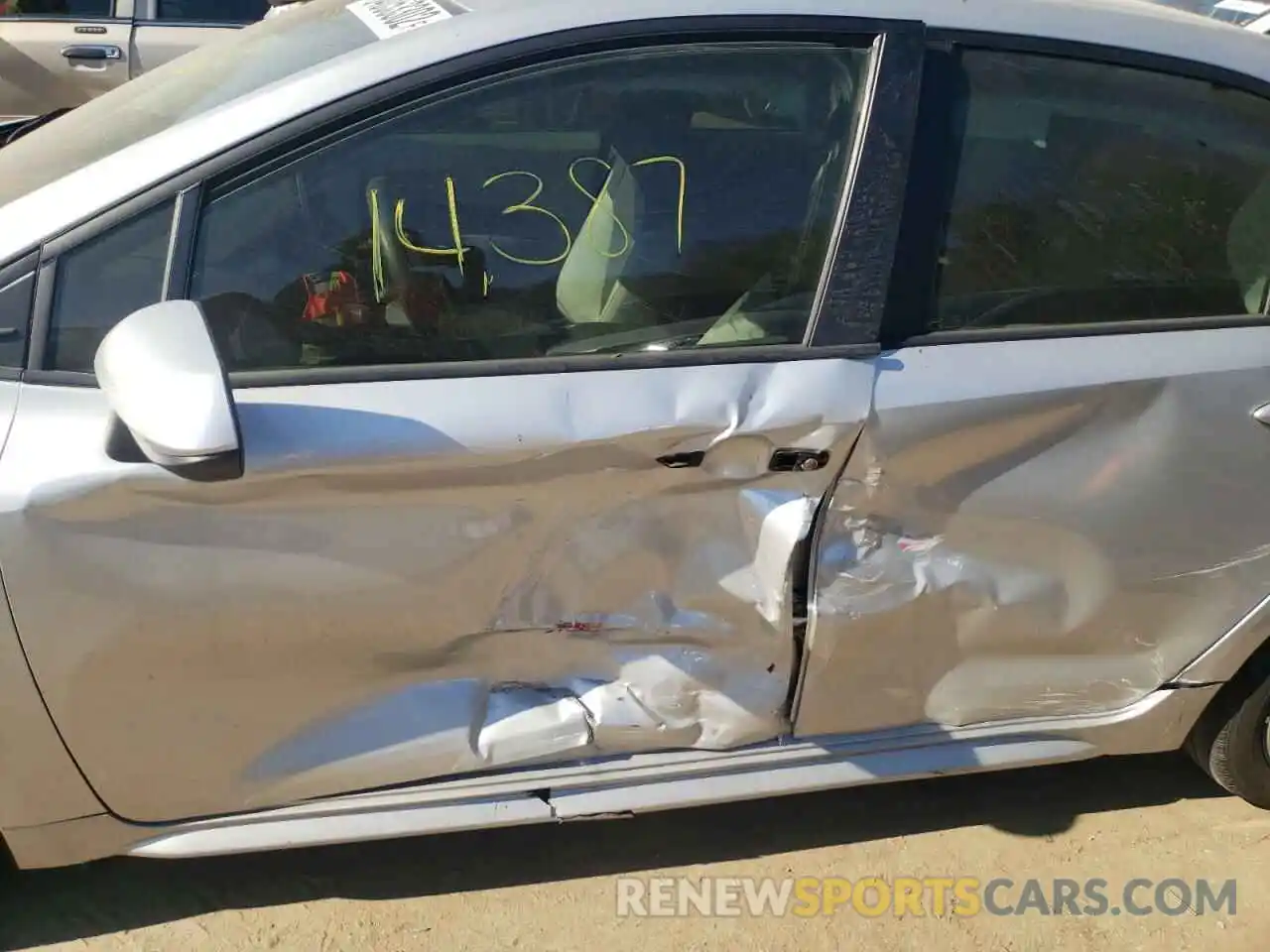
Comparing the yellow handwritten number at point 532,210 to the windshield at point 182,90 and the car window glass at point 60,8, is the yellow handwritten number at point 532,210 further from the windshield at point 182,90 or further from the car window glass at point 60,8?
the car window glass at point 60,8

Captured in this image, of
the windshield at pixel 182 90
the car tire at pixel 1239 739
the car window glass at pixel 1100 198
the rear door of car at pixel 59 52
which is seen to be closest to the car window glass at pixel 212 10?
the rear door of car at pixel 59 52

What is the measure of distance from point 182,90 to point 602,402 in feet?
3.24

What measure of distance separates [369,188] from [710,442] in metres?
0.66

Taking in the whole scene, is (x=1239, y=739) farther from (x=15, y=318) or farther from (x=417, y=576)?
(x=15, y=318)

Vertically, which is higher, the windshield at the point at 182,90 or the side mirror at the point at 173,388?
the windshield at the point at 182,90

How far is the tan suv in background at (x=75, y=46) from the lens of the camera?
5172mm

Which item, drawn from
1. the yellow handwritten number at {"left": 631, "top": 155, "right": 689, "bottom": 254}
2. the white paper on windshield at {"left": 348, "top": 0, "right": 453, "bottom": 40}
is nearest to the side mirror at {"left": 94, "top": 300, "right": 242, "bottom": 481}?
the white paper on windshield at {"left": 348, "top": 0, "right": 453, "bottom": 40}

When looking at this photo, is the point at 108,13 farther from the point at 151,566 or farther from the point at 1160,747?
the point at 1160,747

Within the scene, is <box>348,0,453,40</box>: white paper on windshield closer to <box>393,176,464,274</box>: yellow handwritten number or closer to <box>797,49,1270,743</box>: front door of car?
<box>393,176,464,274</box>: yellow handwritten number

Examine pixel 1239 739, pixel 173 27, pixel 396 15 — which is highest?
pixel 173 27

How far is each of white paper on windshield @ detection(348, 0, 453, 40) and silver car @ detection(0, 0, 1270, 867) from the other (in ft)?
0.04

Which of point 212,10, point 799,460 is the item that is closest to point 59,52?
point 212,10

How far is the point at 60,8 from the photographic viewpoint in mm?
5250

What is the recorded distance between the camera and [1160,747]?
2.36 meters
